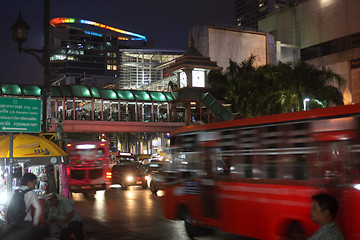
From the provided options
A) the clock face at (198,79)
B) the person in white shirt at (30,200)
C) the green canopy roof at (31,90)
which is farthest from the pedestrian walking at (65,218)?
the clock face at (198,79)

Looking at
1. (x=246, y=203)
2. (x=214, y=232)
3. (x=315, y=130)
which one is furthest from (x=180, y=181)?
(x=315, y=130)

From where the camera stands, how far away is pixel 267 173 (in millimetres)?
9289

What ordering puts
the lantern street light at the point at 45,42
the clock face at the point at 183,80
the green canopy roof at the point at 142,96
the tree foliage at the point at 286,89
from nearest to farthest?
1. the lantern street light at the point at 45,42
2. the tree foliage at the point at 286,89
3. the green canopy roof at the point at 142,96
4. the clock face at the point at 183,80

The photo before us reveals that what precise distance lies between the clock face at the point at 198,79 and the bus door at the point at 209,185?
46.9 meters

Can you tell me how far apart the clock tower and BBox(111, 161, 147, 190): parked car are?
27.2 m

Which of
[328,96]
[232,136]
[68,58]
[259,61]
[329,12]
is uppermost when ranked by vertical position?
[68,58]

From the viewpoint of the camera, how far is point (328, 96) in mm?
38188

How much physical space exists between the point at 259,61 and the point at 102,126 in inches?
1451

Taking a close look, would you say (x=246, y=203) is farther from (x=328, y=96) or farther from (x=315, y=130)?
(x=328, y=96)

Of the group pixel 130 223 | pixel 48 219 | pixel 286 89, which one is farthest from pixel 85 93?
pixel 48 219

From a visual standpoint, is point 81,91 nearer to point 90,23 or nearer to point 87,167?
point 87,167

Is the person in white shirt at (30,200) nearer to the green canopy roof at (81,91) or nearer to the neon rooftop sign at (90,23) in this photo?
the green canopy roof at (81,91)

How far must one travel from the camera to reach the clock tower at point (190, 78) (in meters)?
56.8

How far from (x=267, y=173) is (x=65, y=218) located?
13.5 feet
